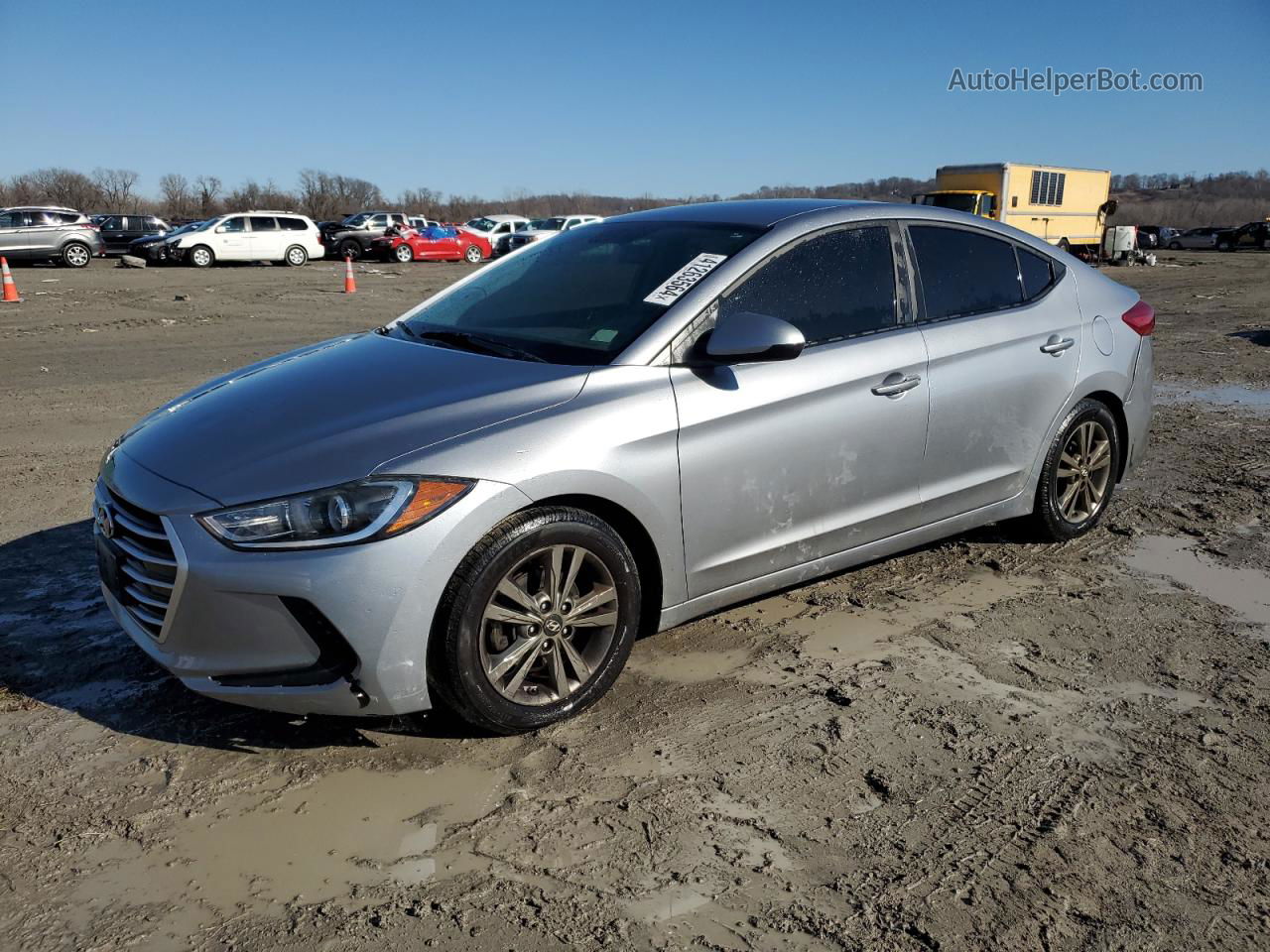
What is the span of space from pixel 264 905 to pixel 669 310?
7.43 feet

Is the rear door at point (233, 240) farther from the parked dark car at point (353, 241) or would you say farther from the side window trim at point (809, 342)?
the side window trim at point (809, 342)

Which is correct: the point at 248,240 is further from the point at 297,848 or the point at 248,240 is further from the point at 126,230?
the point at 297,848

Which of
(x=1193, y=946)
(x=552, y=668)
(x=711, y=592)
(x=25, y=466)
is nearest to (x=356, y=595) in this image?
(x=552, y=668)

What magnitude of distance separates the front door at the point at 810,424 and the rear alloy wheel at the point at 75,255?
30750 mm

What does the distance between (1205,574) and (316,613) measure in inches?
160

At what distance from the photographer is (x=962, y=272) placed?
15.2 feet

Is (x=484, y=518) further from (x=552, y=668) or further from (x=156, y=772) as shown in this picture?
(x=156, y=772)

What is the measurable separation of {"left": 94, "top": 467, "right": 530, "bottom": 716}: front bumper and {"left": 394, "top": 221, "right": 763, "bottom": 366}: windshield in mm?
918

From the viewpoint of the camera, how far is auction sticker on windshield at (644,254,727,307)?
3.79m

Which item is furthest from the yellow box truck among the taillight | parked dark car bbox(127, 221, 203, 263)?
the taillight

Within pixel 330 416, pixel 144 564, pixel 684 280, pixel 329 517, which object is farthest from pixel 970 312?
pixel 144 564

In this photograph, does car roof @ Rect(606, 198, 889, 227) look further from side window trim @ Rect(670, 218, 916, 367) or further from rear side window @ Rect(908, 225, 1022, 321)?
Answer: rear side window @ Rect(908, 225, 1022, 321)

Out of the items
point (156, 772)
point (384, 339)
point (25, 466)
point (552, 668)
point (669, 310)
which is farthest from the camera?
point (25, 466)

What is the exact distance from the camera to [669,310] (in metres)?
3.71
